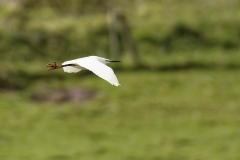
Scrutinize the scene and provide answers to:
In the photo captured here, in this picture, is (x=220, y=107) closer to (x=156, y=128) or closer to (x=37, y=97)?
(x=156, y=128)

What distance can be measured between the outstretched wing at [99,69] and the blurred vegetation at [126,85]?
13079 mm

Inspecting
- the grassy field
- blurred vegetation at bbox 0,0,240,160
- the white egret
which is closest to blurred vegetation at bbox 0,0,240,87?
blurred vegetation at bbox 0,0,240,160

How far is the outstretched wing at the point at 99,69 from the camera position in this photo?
2.36 m

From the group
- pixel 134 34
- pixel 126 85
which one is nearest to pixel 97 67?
pixel 126 85

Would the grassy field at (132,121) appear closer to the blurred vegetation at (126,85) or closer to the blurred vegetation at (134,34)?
the blurred vegetation at (126,85)

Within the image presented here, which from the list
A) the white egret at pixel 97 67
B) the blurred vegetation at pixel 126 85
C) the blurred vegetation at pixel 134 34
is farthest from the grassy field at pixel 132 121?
the white egret at pixel 97 67

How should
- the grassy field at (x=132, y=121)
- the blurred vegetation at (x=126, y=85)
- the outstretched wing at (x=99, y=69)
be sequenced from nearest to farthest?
1. the outstretched wing at (x=99, y=69)
2. the grassy field at (x=132, y=121)
3. the blurred vegetation at (x=126, y=85)

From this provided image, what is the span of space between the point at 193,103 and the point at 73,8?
569 inches

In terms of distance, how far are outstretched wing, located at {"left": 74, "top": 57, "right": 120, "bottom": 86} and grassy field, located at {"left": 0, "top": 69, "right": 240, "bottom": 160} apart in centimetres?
1302

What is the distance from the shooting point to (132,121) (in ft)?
61.3

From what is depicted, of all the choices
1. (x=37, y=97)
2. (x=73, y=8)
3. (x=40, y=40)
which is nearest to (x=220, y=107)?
(x=37, y=97)

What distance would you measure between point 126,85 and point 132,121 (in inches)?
143

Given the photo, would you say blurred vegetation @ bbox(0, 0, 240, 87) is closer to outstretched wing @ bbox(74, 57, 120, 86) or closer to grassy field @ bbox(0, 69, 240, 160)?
grassy field @ bbox(0, 69, 240, 160)

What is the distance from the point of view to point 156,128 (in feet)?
59.4
